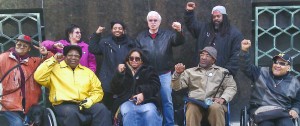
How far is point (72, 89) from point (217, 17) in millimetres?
2244

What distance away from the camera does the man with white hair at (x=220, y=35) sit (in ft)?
23.4

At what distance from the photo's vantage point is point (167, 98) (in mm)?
7172

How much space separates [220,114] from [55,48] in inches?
98.7

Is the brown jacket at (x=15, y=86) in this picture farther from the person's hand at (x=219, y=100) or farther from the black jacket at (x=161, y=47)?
the person's hand at (x=219, y=100)

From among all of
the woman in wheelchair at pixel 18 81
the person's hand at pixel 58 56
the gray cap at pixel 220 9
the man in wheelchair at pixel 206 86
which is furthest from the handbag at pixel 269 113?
the woman in wheelchair at pixel 18 81

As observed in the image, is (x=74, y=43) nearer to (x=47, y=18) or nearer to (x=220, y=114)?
(x=47, y=18)

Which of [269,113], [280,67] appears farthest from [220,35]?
[269,113]

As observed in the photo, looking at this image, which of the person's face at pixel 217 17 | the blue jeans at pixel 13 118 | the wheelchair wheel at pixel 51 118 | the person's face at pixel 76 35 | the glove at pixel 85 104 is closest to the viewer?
the wheelchair wheel at pixel 51 118

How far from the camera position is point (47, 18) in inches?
305

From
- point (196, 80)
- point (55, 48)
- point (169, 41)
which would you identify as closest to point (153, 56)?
point (169, 41)

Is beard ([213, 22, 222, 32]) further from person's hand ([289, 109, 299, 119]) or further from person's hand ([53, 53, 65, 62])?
person's hand ([53, 53, 65, 62])

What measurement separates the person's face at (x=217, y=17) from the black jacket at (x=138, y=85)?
118 centimetres

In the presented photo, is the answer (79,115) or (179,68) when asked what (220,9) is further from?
(79,115)

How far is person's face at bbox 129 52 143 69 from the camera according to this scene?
6789mm
